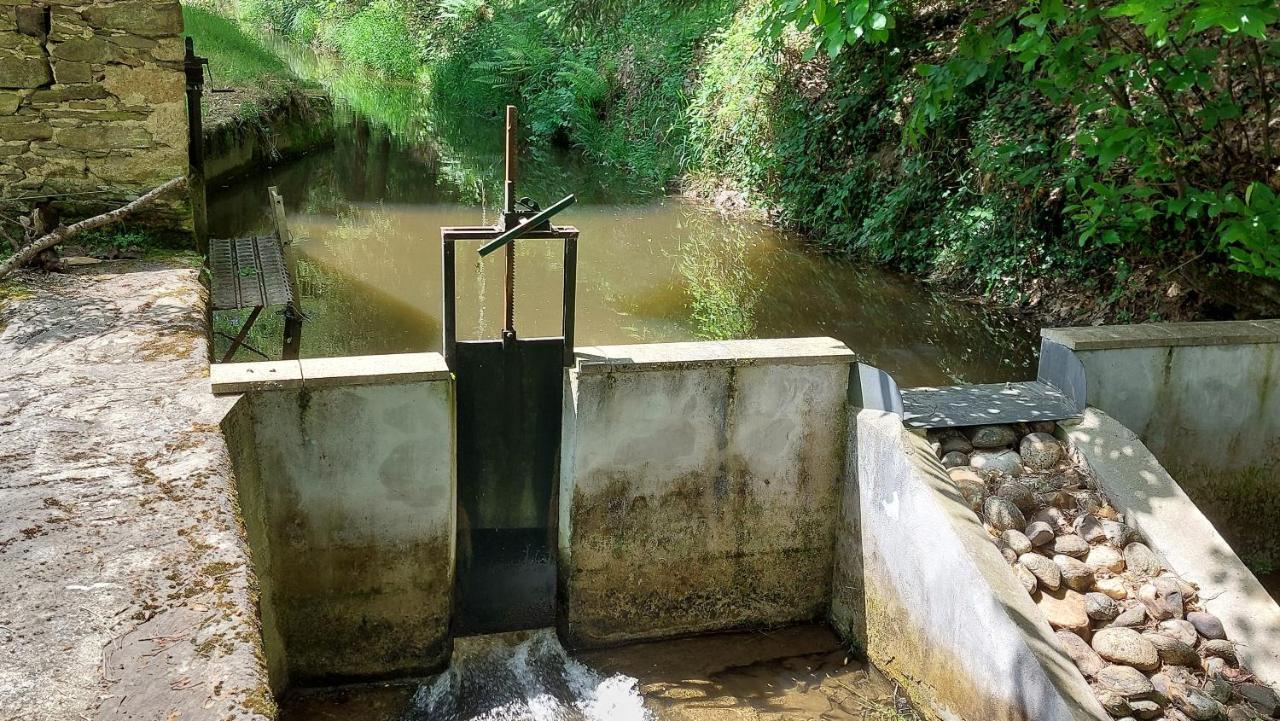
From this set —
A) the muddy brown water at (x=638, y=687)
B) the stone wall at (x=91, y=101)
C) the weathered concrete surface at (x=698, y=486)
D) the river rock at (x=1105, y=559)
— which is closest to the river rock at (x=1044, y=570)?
the river rock at (x=1105, y=559)

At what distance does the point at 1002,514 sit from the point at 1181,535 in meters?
0.79

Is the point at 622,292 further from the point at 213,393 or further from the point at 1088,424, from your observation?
the point at 213,393

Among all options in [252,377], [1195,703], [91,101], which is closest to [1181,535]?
[1195,703]

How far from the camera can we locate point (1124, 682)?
4.04 m

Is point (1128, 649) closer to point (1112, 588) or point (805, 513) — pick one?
point (1112, 588)

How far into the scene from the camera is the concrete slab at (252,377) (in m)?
4.29

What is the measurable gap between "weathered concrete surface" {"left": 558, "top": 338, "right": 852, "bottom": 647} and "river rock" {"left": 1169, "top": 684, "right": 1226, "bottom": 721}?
1.83 metres

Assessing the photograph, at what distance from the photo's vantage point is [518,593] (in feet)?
17.6

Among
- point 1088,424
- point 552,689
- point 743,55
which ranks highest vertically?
point 743,55

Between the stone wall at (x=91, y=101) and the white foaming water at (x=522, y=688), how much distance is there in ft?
10.2

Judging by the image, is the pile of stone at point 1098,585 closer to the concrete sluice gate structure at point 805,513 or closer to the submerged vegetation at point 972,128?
the concrete sluice gate structure at point 805,513

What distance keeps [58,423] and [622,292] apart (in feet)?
20.6

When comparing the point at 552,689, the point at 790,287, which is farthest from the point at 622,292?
the point at 552,689

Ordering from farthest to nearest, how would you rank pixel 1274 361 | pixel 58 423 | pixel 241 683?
pixel 1274 361 → pixel 58 423 → pixel 241 683
